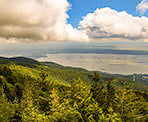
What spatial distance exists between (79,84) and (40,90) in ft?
69.8

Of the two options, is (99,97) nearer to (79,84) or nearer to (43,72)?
(43,72)

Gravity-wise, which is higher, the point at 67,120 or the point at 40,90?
the point at 67,120

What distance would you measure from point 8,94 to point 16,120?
92.5 feet

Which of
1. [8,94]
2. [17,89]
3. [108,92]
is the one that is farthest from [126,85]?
[17,89]

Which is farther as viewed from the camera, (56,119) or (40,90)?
(40,90)

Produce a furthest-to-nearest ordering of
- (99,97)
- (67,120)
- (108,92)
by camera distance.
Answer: (108,92), (99,97), (67,120)

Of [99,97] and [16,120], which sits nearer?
[16,120]

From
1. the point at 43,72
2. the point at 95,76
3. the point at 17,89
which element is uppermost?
the point at 43,72

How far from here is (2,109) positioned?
22.7m

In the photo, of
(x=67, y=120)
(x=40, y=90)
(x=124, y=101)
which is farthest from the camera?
(x=40, y=90)

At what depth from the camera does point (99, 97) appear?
40844 mm

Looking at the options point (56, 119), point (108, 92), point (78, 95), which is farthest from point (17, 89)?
point (56, 119)

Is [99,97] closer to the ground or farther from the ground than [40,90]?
closer to the ground

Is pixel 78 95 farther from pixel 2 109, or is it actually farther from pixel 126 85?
pixel 2 109
